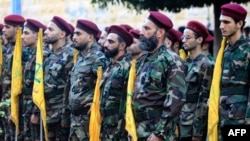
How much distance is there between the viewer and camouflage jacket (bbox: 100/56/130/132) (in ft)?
27.7

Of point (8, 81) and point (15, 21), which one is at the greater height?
point (15, 21)

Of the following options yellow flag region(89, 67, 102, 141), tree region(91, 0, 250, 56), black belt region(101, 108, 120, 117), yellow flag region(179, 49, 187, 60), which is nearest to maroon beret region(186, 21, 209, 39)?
yellow flag region(179, 49, 187, 60)

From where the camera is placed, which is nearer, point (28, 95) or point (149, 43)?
point (149, 43)

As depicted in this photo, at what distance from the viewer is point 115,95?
8.48 m

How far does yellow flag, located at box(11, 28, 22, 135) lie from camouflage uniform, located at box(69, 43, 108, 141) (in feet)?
4.54

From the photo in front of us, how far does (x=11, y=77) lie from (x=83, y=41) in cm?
170

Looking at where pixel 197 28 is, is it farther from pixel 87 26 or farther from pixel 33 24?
pixel 33 24

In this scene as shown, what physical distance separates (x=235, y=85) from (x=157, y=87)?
714 mm

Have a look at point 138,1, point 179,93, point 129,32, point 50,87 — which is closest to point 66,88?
point 50,87

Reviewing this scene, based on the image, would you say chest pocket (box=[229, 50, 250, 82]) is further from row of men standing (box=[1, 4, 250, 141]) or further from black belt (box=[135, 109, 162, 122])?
black belt (box=[135, 109, 162, 122])

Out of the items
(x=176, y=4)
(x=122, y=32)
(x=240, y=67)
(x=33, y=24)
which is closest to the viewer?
(x=240, y=67)

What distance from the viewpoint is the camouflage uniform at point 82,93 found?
9.01 meters

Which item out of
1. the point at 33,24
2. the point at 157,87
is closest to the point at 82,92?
the point at 33,24

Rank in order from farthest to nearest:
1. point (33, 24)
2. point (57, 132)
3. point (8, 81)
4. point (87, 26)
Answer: point (8, 81) → point (33, 24) → point (57, 132) → point (87, 26)
